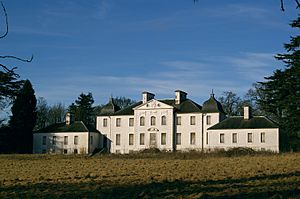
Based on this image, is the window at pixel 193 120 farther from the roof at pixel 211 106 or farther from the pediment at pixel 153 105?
the pediment at pixel 153 105

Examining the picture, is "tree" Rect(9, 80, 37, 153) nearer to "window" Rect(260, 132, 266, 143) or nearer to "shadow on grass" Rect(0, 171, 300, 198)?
"window" Rect(260, 132, 266, 143)

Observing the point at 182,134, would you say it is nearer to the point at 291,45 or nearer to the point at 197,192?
the point at 291,45

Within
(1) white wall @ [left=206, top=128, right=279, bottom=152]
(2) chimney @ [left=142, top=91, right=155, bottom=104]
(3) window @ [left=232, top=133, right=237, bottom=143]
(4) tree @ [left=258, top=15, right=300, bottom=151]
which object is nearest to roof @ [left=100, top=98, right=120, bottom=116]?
(2) chimney @ [left=142, top=91, right=155, bottom=104]

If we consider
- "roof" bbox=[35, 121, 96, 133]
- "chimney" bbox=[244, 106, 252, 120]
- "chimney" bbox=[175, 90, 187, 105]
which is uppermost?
"chimney" bbox=[175, 90, 187, 105]

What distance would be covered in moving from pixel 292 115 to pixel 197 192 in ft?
115

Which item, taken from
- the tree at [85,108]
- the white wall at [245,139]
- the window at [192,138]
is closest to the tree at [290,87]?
the white wall at [245,139]

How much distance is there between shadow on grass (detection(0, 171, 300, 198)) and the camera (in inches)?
535

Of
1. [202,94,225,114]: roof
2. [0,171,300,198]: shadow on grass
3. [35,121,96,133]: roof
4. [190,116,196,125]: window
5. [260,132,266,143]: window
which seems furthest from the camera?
[35,121,96,133]: roof

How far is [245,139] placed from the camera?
2657 inches

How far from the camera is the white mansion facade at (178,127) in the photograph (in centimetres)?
6762

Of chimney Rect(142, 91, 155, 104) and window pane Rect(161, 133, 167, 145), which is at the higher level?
chimney Rect(142, 91, 155, 104)

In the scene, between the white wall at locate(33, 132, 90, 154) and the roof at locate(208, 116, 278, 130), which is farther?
the white wall at locate(33, 132, 90, 154)

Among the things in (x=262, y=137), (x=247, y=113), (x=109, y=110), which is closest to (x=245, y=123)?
(x=247, y=113)

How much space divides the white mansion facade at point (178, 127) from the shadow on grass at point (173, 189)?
5008 centimetres
